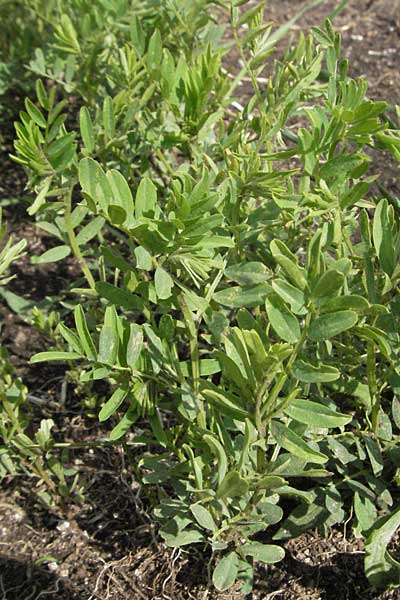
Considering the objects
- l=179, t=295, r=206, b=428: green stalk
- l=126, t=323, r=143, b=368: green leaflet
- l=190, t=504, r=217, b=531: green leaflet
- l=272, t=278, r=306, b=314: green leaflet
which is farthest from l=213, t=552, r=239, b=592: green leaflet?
l=272, t=278, r=306, b=314: green leaflet

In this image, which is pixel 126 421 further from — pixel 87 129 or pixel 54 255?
pixel 87 129

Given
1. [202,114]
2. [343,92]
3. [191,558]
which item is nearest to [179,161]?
[202,114]

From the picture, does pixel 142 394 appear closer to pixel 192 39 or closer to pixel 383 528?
pixel 383 528

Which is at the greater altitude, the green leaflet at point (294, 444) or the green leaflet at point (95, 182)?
the green leaflet at point (95, 182)

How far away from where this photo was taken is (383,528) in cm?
117

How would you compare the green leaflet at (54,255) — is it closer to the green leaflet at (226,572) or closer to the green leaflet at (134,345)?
the green leaflet at (134,345)

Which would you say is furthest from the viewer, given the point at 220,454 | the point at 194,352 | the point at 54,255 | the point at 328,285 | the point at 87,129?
the point at 54,255

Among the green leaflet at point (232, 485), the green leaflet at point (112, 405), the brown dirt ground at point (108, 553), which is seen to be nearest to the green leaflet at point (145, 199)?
the green leaflet at point (112, 405)

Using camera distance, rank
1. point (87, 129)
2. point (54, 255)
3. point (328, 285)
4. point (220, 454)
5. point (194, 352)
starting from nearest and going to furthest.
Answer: point (328, 285) → point (220, 454) → point (194, 352) → point (87, 129) → point (54, 255)

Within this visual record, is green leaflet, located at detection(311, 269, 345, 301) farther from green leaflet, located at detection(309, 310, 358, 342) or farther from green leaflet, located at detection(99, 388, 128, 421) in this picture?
green leaflet, located at detection(99, 388, 128, 421)

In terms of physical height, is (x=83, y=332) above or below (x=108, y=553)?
above

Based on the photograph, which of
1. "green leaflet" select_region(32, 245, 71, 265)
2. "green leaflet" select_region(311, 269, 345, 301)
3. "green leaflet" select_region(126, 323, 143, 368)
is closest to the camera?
"green leaflet" select_region(311, 269, 345, 301)

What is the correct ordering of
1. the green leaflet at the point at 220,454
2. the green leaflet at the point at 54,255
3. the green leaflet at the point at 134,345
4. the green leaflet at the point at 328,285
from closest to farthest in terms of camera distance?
1. the green leaflet at the point at 328,285
2. the green leaflet at the point at 220,454
3. the green leaflet at the point at 134,345
4. the green leaflet at the point at 54,255

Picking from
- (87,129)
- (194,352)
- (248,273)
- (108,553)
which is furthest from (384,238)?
(108,553)
